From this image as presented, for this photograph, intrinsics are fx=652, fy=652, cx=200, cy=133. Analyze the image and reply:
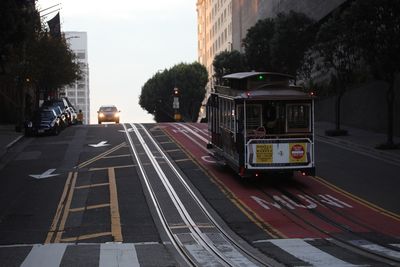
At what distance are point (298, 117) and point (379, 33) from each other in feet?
27.9

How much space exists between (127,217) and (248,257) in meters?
4.87

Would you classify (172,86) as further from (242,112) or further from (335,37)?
(242,112)

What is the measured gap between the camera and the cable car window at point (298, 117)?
19.3 metres

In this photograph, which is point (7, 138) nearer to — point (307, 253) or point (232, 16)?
point (307, 253)

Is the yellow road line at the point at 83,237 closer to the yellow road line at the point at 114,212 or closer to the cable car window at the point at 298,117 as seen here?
the yellow road line at the point at 114,212

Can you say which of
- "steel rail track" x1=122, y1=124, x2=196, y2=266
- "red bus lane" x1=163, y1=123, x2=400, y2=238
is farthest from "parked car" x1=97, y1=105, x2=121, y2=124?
"red bus lane" x1=163, y1=123, x2=400, y2=238

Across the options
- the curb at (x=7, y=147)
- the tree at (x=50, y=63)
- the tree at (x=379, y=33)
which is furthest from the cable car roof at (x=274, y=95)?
the tree at (x=50, y=63)

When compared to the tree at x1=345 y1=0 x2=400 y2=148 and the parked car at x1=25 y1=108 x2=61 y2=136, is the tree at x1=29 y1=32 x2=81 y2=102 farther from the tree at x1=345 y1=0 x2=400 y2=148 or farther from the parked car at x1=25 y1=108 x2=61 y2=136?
the tree at x1=345 y1=0 x2=400 y2=148

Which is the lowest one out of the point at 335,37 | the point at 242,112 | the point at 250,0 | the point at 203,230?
the point at 203,230

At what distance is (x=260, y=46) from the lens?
144 ft

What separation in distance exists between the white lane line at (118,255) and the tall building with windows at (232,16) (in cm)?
3431

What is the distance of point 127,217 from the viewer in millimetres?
14758

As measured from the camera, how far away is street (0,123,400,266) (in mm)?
10789

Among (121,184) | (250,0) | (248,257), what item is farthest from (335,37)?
(250,0)
